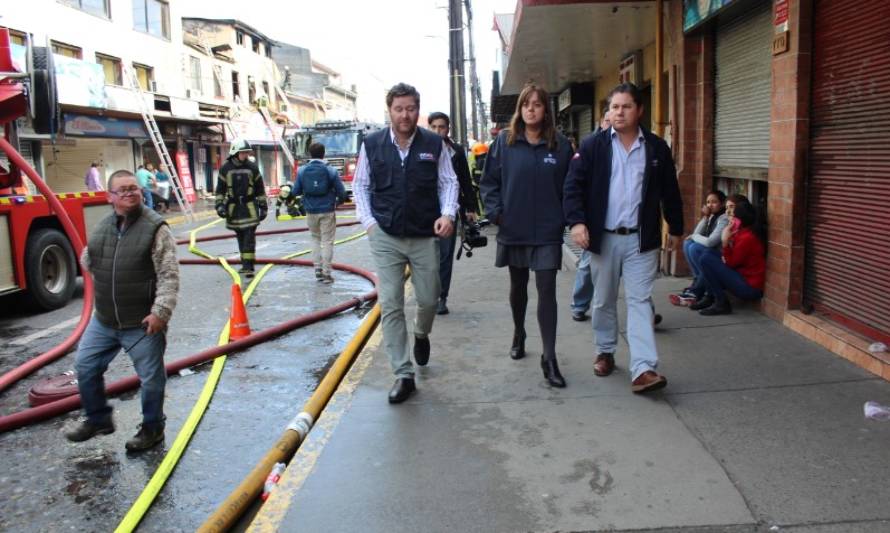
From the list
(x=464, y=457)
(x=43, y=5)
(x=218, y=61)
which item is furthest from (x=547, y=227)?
(x=218, y=61)

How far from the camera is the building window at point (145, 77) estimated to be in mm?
29391

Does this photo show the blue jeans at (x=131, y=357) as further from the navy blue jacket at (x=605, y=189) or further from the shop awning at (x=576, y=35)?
the shop awning at (x=576, y=35)

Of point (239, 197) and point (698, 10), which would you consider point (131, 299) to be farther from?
point (239, 197)

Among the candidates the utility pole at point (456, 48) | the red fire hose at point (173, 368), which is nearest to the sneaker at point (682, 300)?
the red fire hose at point (173, 368)

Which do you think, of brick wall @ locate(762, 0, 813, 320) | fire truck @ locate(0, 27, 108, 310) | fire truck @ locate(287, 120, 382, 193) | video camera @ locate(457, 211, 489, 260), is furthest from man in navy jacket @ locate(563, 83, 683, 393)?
fire truck @ locate(287, 120, 382, 193)

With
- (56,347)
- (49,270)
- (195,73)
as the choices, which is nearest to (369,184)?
(56,347)

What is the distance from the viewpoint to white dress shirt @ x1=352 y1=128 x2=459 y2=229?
4.85 metres

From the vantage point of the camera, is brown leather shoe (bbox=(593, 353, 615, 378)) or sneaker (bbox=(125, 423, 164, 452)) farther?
brown leather shoe (bbox=(593, 353, 615, 378))

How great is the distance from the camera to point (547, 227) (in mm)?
4953

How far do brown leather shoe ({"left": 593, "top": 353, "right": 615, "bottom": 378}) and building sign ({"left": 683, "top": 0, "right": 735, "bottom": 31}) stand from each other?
346 centimetres

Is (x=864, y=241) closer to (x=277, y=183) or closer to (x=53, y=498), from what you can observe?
(x=53, y=498)

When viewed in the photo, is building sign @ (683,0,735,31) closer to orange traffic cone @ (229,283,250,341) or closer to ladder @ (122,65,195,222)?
orange traffic cone @ (229,283,250,341)

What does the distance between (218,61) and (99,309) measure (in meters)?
35.8

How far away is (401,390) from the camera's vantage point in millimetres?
4828
